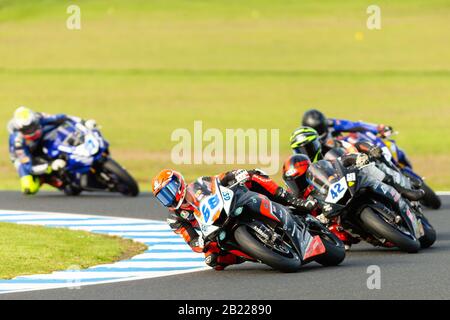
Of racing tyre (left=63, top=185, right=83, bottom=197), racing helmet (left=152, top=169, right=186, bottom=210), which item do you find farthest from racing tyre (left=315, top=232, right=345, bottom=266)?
racing tyre (left=63, top=185, right=83, bottom=197)

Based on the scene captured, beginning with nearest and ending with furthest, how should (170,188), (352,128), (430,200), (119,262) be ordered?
(170,188), (119,262), (352,128), (430,200)

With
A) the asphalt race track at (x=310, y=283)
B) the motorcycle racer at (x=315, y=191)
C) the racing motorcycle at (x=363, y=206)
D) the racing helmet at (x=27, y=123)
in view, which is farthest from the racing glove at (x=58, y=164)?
the racing motorcycle at (x=363, y=206)

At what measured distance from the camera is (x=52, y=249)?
50.9ft

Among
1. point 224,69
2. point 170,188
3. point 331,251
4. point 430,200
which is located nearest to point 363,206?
point 331,251

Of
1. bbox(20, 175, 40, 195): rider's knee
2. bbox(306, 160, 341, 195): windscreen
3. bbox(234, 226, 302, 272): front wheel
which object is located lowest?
bbox(20, 175, 40, 195): rider's knee

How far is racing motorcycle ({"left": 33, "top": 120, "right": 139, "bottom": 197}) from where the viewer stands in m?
22.9

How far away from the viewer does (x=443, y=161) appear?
31.5 metres

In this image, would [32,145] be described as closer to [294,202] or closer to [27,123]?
[27,123]

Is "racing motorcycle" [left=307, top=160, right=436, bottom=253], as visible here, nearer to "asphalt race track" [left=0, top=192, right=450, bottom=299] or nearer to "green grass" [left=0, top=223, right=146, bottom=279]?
"asphalt race track" [left=0, top=192, right=450, bottom=299]

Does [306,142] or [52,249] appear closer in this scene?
[52,249]

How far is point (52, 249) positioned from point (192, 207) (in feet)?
9.69

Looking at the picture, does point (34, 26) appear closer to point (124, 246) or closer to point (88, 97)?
point (88, 97)

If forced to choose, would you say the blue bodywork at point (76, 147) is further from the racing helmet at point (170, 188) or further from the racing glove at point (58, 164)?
the racing helmet at point (170, 188)

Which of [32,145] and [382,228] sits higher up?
[382,228]
